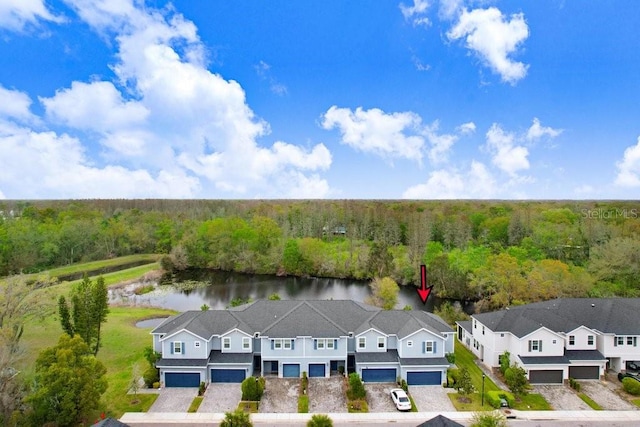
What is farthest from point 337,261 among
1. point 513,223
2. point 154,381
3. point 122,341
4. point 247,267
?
point 154,381

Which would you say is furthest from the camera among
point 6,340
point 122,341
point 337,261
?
point 337,261

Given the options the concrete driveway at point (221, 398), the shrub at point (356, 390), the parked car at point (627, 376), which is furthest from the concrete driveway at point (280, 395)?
the parked car at point (627, 376)

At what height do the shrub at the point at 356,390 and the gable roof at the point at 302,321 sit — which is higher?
the gable roof at the point at 302,321

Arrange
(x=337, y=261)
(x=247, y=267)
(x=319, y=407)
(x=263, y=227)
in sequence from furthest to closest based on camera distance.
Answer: (x=263, y=227), (x=247, y=267), (x=337, y=261), (x=319, y=407)

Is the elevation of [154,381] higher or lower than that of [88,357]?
lower

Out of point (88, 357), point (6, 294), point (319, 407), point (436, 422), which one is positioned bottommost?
point (319, 407)

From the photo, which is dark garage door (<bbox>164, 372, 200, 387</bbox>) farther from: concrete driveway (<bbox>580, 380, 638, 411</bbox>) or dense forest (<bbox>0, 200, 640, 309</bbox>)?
dense forest (<bbox>0, 200, 640, 309</bbox>)

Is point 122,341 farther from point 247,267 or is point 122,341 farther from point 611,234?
point 611,234

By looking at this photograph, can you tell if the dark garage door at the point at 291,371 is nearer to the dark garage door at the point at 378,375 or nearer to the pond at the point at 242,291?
the dark garage door at the point at 378,375

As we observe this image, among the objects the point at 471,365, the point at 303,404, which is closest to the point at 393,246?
the point at 471,365
